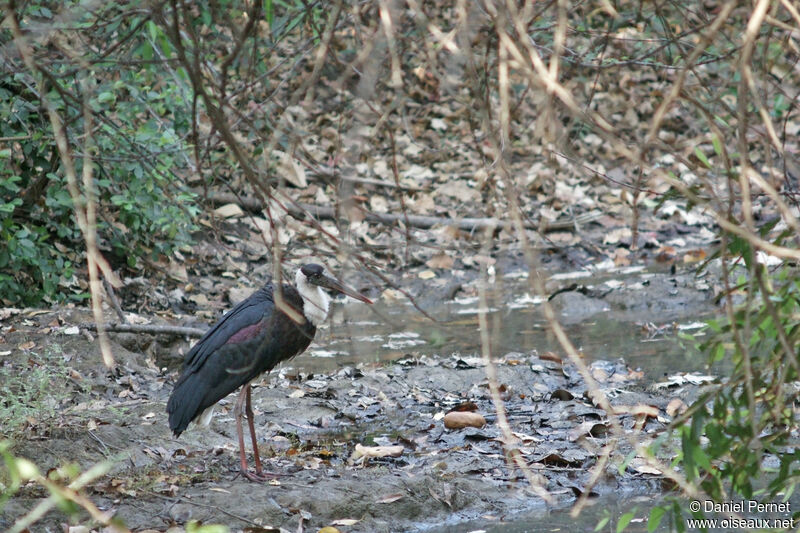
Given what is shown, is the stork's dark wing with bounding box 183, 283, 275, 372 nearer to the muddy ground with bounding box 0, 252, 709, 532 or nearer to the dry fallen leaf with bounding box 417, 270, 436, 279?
the muddy ground with bounding box 0, 252, 709, 532

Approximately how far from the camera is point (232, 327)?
A: 569 centimetres

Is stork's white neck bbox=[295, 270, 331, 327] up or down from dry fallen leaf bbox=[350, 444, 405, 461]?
up

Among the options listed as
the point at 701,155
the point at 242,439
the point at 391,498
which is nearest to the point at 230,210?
the point at 242,439

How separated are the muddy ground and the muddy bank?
0.01 meters

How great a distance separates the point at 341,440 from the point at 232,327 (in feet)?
3.13

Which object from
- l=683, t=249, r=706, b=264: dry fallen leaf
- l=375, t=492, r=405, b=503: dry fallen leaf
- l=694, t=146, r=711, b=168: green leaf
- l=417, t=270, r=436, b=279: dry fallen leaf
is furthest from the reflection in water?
l=694, t=146, r=711, b=168: green leaf

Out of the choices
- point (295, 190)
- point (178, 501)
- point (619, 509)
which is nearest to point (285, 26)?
point (178, 501)

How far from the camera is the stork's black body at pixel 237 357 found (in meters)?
5.29

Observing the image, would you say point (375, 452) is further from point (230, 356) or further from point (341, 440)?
point (230, 356)

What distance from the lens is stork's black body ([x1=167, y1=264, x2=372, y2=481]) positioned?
208 inches

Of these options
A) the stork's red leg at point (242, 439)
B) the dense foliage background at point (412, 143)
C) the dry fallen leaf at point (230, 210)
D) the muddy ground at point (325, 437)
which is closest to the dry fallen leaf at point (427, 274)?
the dense foliage background at point (412, 143)

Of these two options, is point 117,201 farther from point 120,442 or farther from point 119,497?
point 119,497

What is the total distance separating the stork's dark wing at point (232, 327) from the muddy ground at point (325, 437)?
47 centimetres

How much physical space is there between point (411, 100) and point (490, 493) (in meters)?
9.41
